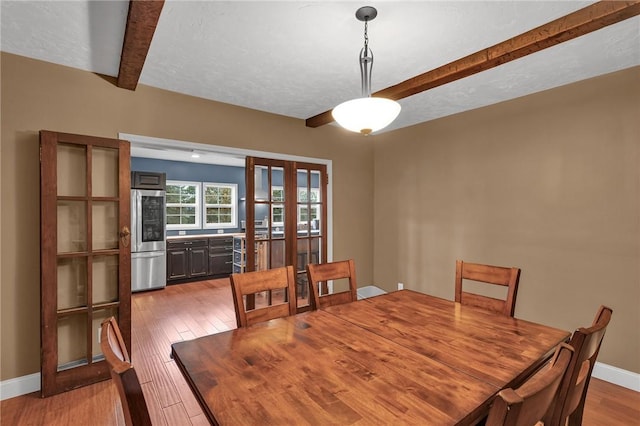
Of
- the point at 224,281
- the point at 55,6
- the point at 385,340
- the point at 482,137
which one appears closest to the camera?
the point at 385,340

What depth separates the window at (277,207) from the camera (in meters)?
3.87

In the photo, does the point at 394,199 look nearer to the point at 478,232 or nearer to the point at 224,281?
the point at 478,232

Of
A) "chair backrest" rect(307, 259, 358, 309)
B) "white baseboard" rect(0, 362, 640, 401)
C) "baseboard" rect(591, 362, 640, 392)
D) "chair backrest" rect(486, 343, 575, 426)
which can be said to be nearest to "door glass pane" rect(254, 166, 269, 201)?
"chair backrest" rect(307, 259, 358, 309)

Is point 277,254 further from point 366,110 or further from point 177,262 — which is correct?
point 177,262

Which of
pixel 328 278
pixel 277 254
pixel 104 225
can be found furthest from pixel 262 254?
pixel 328 278

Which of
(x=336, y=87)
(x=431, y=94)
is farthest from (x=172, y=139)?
(x=431, y=94)

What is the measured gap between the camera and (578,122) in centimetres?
283

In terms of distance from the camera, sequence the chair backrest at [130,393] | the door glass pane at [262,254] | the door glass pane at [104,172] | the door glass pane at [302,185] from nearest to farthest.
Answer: the chair backrest at [130,393], the door glass pane at [104,172], the door glass pane at [262,254], the door glass pane at [302,185]

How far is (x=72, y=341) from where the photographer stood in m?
2.58

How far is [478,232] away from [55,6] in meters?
4.01

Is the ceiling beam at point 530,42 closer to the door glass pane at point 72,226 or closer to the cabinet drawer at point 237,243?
the door glass pane at point 72,226

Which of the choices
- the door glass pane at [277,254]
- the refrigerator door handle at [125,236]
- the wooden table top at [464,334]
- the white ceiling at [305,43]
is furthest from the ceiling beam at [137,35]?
the door glass pane at [277,254]

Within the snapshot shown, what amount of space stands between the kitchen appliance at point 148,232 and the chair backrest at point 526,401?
5.74 metres

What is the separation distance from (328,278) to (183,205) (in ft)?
18.0
